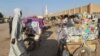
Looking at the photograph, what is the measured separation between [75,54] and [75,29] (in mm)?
1629

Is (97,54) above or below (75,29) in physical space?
below

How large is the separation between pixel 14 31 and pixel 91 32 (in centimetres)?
390

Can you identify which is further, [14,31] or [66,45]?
[66,45]

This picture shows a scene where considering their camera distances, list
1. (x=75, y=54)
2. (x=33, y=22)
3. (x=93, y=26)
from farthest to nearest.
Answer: (x=33, y=22), (x=93, y=26), (x=75, y=54)

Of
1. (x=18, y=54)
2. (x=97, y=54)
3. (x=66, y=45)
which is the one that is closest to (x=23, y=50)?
(x=18, y=54)

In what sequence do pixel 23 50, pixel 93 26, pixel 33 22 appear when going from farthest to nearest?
pixel 33 22
pixel 93 26
pixel 23 50

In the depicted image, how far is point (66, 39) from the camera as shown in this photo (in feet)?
32.2

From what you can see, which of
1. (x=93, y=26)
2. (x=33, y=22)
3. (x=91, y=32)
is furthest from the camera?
(x=33, y=22)

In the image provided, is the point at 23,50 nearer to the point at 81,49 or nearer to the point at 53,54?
the point at 81,49

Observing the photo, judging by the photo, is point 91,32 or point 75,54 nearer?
point 75,54

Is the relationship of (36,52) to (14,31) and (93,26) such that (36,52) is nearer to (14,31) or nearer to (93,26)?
(93,26)

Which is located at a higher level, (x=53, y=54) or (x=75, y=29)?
(x=75, y=29)

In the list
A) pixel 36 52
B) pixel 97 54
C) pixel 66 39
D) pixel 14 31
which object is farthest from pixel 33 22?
pixel 14 31

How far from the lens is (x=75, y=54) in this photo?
28.7ft
